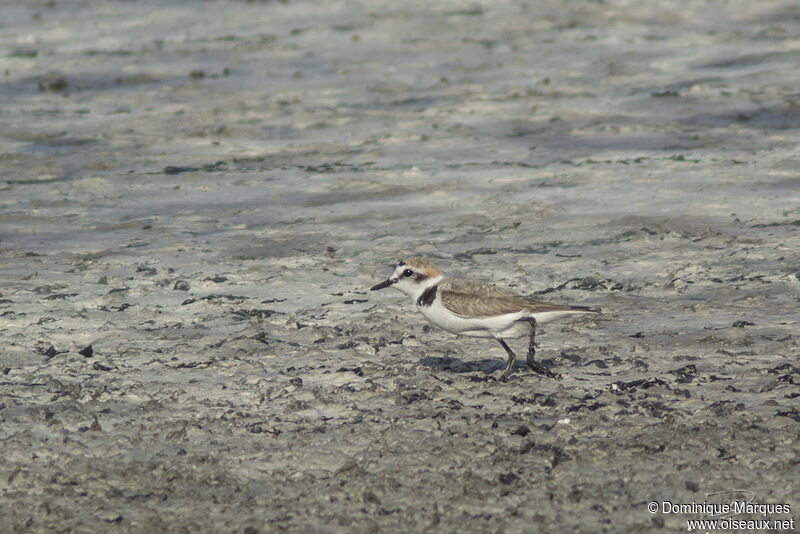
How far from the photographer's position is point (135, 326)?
8633 millimetres

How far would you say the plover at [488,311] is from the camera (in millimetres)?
7281

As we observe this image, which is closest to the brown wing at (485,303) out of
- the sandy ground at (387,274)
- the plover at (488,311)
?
the plover at (488,311)

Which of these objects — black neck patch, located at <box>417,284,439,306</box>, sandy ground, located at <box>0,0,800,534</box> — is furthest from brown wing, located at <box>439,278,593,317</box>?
sandy ground, located at <box>0,0,800,534</box>

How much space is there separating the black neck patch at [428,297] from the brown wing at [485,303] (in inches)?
4.1

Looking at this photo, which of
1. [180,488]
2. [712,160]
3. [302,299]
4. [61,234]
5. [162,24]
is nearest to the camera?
[180,488]

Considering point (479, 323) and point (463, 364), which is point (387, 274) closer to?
point (463, 364)

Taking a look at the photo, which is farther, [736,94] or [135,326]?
[736,94]

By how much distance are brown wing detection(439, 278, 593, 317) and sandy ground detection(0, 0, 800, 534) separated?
52cm

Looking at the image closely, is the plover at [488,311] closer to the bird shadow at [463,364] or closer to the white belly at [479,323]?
the white belly at [479,323]

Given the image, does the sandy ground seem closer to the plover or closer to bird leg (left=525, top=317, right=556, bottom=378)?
bird leg (left=525, top=317, right=556, bottom=378)

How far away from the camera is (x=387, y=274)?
984cm

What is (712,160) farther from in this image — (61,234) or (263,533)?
(263,533)

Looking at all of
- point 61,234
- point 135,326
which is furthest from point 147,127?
point 135,326

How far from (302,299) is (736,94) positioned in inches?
386
